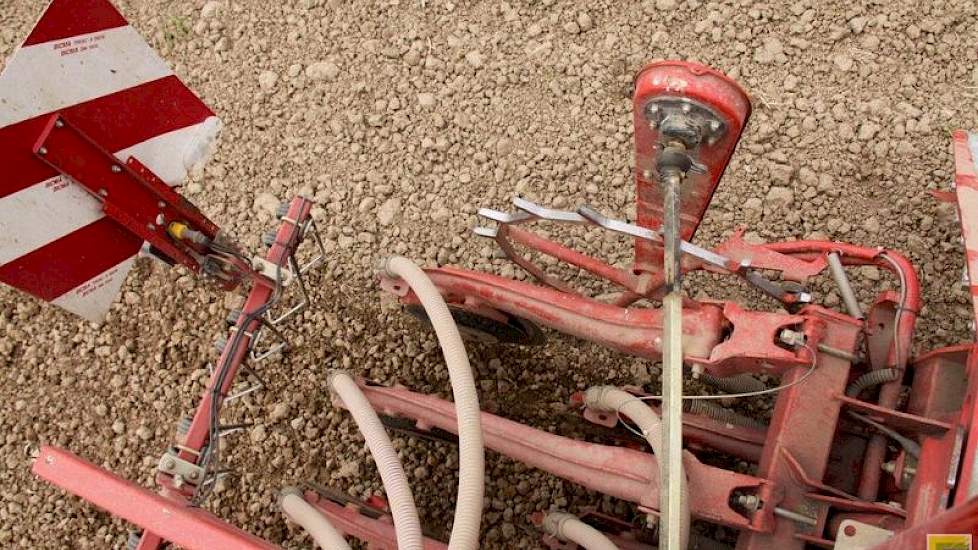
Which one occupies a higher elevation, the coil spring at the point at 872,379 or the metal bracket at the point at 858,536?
the coil spring at the point at 872,379

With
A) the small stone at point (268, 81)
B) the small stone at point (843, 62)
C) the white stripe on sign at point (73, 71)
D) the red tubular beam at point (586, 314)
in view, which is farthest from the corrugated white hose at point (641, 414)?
the small stone at point (268, 81)

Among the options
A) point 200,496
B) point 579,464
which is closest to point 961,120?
point 579,464

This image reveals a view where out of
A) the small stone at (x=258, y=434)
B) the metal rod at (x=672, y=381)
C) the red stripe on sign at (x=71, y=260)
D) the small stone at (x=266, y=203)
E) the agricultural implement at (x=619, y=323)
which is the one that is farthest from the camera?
the small stone at (x=266, y=203)

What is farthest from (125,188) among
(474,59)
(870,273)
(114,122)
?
(870,273)

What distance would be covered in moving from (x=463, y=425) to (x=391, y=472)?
8.3 inches

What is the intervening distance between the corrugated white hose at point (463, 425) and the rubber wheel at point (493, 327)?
516 millimetres

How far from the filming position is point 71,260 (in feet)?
7.36

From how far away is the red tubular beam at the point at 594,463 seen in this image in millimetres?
2047

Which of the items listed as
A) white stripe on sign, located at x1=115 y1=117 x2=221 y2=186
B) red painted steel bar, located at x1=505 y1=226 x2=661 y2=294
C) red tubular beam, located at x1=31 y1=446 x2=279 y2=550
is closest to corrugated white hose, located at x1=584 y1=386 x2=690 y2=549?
red painted steel bar, located at x1=505 y1=226 x2=661 y2=294

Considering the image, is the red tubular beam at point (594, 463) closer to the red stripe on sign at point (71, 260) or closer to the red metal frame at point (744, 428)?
the red metal frame at point (744, 428)

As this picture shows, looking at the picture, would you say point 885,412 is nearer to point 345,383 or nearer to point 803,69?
point 345,383

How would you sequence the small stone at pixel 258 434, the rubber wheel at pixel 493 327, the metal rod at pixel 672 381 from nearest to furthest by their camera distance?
the metal rod at pixel 672 381, the rubber wheel at pixel 493 327, the small stone at pixel 258 434

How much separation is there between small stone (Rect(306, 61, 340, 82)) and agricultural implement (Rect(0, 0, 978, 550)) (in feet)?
3.66

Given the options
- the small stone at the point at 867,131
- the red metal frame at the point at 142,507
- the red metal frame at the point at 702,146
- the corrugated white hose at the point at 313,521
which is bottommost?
the red metal frame at the point at 142,507
